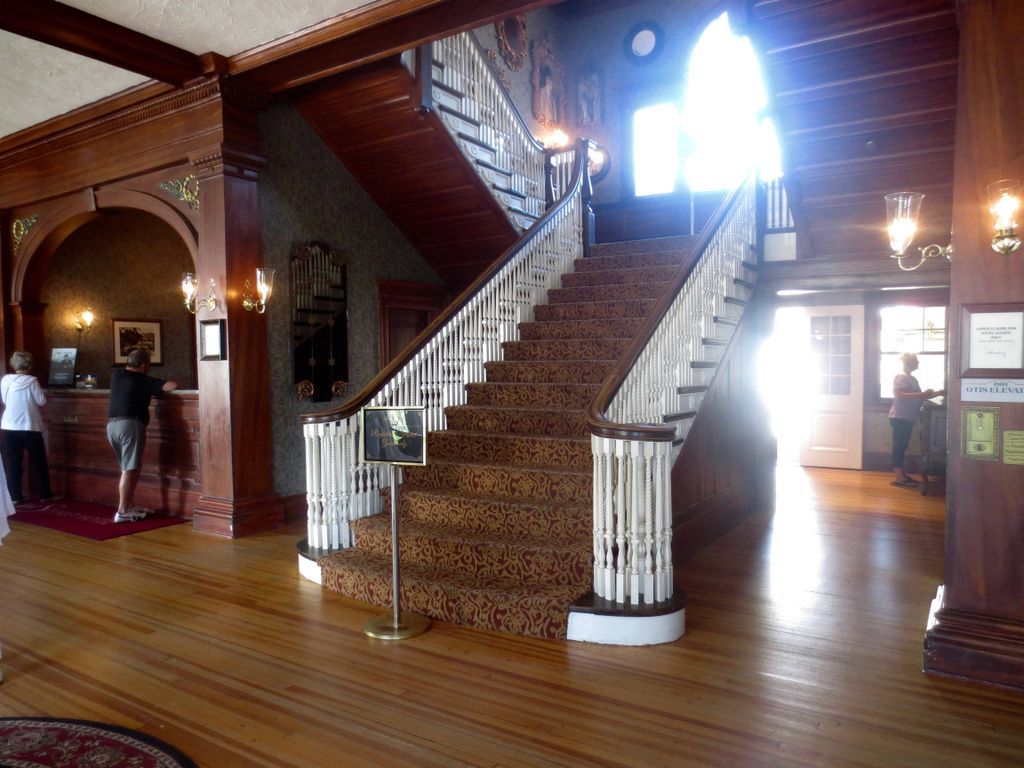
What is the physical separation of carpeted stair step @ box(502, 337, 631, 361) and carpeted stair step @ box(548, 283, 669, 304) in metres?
0.76

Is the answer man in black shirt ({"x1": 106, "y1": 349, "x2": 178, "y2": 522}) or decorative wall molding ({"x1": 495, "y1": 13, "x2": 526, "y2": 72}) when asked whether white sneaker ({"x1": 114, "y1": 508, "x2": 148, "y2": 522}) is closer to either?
man in black shirt ({"x1": 106, "y1": 349, "x2": 178, "y2": 522})

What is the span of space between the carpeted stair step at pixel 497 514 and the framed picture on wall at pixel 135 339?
5.81 meters

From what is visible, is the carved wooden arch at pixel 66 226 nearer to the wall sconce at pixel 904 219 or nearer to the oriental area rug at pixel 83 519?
the oriental area rug at pixel 83 519

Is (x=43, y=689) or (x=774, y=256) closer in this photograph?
(x=43, y=689)

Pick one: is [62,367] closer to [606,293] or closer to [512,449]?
[512,449]

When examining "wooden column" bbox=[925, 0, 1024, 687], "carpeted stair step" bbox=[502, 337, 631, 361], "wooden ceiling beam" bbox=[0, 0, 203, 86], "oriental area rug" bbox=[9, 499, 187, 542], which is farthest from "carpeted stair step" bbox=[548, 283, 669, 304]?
"oriental area rug" bbox=[9, 499, 187, 542]

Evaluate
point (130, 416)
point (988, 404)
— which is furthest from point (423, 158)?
point (988, 404)

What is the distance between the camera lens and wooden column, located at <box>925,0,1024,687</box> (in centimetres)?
293

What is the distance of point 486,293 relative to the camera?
6004 millimetres

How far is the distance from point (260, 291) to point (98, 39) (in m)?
2.08

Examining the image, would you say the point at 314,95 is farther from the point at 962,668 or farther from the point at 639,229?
the point at 962,668

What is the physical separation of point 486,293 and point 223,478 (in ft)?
8.99

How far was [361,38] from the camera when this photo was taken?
5.02 metres

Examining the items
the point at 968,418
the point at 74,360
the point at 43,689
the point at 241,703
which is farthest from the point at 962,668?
the point at 74,360
